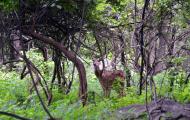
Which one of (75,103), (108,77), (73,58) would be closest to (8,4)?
(73,58)

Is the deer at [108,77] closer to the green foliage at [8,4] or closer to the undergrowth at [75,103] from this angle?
the undergrowth at [75,103]

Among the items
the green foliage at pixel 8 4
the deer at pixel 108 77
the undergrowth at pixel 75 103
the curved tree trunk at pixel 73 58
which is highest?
the green foliage at pixel 8 4

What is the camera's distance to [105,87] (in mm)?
8812

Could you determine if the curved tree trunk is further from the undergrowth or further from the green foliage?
the green foliage

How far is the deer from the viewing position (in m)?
8.58

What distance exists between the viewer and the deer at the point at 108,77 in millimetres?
8578

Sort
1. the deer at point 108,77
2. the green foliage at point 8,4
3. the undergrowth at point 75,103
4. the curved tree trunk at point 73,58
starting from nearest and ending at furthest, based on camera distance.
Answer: the green foliage at point 8,4 → the undergrowth at point 75,103 → the curved tree trunk at point 73,58 → the deer at point 108,77

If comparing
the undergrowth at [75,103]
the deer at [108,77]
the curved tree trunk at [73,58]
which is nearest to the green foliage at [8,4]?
the curved tree trunk at [73,58]

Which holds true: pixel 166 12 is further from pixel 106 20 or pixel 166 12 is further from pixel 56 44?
pixel 56 44

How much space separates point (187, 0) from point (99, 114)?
2438mm

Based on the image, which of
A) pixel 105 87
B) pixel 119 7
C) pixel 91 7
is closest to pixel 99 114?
pixel 91 7

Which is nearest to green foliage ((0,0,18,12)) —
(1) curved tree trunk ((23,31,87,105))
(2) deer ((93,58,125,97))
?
(1) curved tree trunk ((23,31,87,105))

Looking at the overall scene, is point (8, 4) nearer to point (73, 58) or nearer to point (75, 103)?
point (73, 58)

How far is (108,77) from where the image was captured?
8.64 meters
